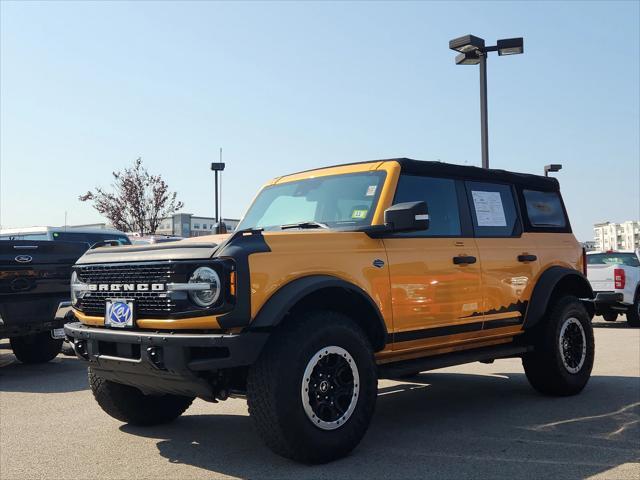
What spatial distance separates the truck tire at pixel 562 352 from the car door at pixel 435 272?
1.10 metres

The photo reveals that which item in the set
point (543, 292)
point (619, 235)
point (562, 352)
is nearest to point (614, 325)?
point (562, 352)

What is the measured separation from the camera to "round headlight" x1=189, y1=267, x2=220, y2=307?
13.5 ft

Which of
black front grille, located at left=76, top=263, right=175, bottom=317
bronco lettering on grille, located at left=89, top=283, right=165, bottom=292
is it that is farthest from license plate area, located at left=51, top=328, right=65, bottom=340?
bronco lettering on grille, located at left=89, top=283, right=165, bottom=292

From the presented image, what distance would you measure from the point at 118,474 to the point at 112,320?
97 cm

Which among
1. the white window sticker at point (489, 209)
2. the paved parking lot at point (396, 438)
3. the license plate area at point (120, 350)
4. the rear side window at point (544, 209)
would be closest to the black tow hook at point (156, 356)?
the license plate area at point (120, 350)

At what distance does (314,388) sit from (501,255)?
2.42 m

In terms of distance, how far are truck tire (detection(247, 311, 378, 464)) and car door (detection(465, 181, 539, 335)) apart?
1.61 m

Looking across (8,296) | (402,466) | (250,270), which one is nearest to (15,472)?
(250,270)

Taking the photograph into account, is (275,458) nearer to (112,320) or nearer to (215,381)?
(215,381)

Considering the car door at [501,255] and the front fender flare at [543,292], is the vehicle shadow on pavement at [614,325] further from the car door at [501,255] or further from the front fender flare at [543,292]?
the car door at [501,255]

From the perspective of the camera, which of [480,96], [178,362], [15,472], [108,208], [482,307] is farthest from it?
Result: [108,208]

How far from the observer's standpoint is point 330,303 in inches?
190

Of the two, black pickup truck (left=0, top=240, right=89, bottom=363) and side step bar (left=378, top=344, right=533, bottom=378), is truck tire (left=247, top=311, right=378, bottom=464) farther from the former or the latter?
black pickup truck (left=0, top=240, right=89, bottom=363)

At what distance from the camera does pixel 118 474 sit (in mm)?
4277
